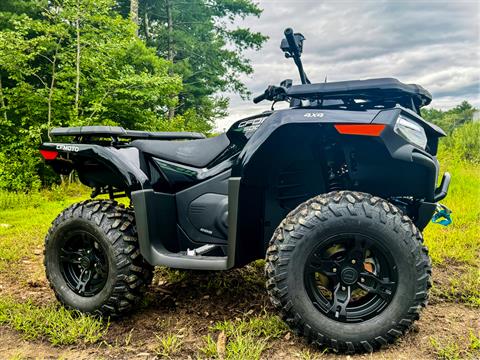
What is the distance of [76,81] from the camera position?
964 cm

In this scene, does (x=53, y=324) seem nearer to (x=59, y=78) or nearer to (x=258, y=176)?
(x=258, y=176)

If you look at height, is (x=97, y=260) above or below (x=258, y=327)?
above

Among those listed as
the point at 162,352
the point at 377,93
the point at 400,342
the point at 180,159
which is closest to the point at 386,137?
the point at 377,93

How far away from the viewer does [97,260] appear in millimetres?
2605

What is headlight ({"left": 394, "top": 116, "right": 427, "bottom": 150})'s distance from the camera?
2.04 m

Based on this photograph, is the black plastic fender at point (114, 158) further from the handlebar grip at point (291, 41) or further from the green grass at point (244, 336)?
the handlebar grip at point (291, 41)

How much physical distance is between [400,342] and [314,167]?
1048 millimetres

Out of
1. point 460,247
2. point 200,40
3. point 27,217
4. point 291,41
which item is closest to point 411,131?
point 291,41

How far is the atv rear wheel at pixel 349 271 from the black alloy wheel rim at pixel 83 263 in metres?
1.16

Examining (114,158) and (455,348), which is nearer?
(455,348)

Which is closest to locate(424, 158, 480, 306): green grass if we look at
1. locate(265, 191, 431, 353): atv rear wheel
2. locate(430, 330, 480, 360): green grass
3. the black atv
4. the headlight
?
locate(430, 330, 480, 360): green grass

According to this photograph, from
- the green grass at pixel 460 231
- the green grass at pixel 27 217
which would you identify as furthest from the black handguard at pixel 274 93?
the green grass at pixel 27 217

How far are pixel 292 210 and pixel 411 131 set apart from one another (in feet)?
2.57

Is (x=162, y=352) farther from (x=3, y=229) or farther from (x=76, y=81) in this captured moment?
(x=76, y=81)
